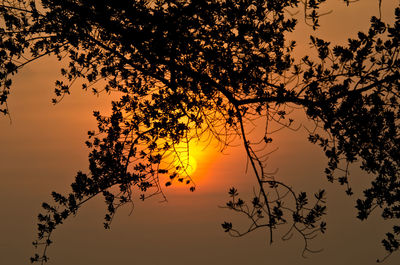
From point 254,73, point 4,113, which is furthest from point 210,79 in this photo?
point 4,113

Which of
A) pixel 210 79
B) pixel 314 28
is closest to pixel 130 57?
pixel 210 79

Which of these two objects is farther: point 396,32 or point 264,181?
point 264,181

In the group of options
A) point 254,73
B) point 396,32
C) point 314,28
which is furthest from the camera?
point 254,73

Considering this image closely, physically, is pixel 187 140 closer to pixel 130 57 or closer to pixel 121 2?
pixel 130 57

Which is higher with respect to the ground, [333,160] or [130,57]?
[130,57]

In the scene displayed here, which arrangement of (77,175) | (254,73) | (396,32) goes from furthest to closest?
1. (77,175)
2. (254,73)
3. (396,32)

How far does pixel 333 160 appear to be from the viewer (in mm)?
9773

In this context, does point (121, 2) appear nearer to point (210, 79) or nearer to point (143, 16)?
point (143, 16)

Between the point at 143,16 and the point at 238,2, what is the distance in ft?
6.32

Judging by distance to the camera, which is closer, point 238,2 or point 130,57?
point 238,2

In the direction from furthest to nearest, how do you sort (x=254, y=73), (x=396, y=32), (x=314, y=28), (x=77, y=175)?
(x=77, y=175)
(x=254, y=73)
(x=314, y=28)
(x=396, y=32)

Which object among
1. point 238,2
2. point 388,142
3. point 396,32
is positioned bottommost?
point 388,142

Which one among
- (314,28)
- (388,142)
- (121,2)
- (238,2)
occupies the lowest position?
(388,142)

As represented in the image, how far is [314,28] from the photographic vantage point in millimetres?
9195
